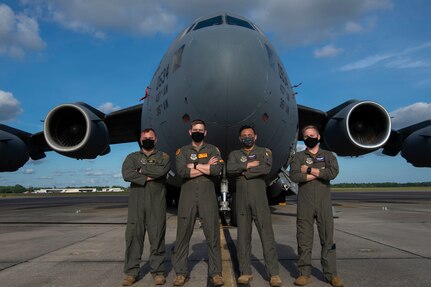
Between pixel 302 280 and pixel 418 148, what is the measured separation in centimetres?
1003

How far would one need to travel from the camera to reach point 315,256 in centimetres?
482

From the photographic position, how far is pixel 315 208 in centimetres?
386

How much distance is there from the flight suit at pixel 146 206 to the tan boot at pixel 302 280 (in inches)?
53.6

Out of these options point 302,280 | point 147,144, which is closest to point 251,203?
point 302,280

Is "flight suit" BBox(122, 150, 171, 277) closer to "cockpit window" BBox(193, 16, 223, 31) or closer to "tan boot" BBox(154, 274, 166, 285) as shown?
"tan boot" BBox(154, 274, 166, 285)

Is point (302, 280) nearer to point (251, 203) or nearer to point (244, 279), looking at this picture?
point (244, 279)

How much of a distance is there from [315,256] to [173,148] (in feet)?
9.98

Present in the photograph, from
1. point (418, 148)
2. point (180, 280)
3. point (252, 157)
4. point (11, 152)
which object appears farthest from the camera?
point (418, 148)

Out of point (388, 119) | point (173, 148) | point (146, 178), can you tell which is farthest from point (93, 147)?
point (388, 119)

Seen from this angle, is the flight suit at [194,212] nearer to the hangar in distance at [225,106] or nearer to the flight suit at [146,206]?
the flight suit at [146,206]

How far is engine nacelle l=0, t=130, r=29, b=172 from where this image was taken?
36.2ft

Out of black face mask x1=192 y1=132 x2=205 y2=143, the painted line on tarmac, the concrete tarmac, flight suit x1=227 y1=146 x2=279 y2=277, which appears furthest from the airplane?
flight suit x1=227 y1=146 x2=279 y2=277

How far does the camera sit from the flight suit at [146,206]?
385 cm

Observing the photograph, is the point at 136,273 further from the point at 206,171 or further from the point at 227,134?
the point at 227,134
